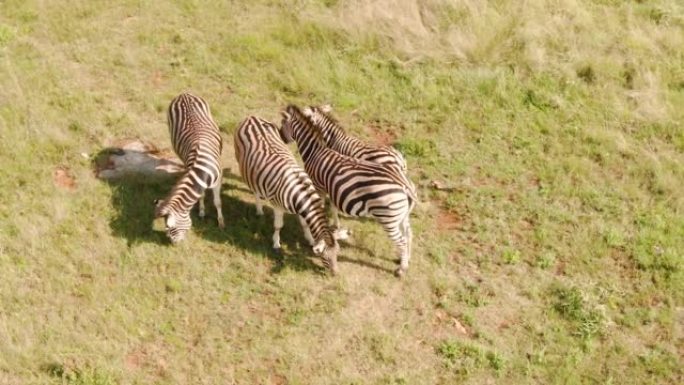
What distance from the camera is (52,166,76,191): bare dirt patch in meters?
11.8

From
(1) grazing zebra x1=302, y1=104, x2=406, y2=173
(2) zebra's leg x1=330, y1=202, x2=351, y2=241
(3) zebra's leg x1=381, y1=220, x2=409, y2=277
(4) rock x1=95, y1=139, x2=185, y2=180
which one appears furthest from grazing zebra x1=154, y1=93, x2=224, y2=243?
(3) zebra's leg x1=381, y1=220, x2=409, y2=277

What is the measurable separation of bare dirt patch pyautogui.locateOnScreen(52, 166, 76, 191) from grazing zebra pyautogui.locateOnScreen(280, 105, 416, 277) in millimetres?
4272

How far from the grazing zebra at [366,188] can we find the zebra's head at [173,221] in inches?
82.7

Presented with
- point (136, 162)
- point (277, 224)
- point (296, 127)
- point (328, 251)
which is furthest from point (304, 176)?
point (136, 162)

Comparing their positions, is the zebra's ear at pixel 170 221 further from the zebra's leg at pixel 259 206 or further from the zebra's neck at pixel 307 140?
the zebra's neck at pixel 307 140

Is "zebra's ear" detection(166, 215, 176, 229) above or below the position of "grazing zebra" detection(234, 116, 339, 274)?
below

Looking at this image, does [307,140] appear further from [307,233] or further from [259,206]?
[307,233]

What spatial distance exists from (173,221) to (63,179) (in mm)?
3172

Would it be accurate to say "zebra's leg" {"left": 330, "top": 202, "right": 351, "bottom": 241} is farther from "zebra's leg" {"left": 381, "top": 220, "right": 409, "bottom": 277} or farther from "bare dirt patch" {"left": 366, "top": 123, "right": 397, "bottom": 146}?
"bare dirt patch" {"left": 366, "top": 123, "right": 397, "bottom": 146}

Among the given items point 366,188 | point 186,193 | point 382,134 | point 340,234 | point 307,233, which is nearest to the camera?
point 366,188

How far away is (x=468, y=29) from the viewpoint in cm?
1550

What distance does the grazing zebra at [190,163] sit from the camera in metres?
10.1

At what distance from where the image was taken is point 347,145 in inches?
448

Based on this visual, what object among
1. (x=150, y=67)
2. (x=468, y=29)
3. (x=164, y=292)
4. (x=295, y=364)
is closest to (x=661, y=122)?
(x=468, y=29)
